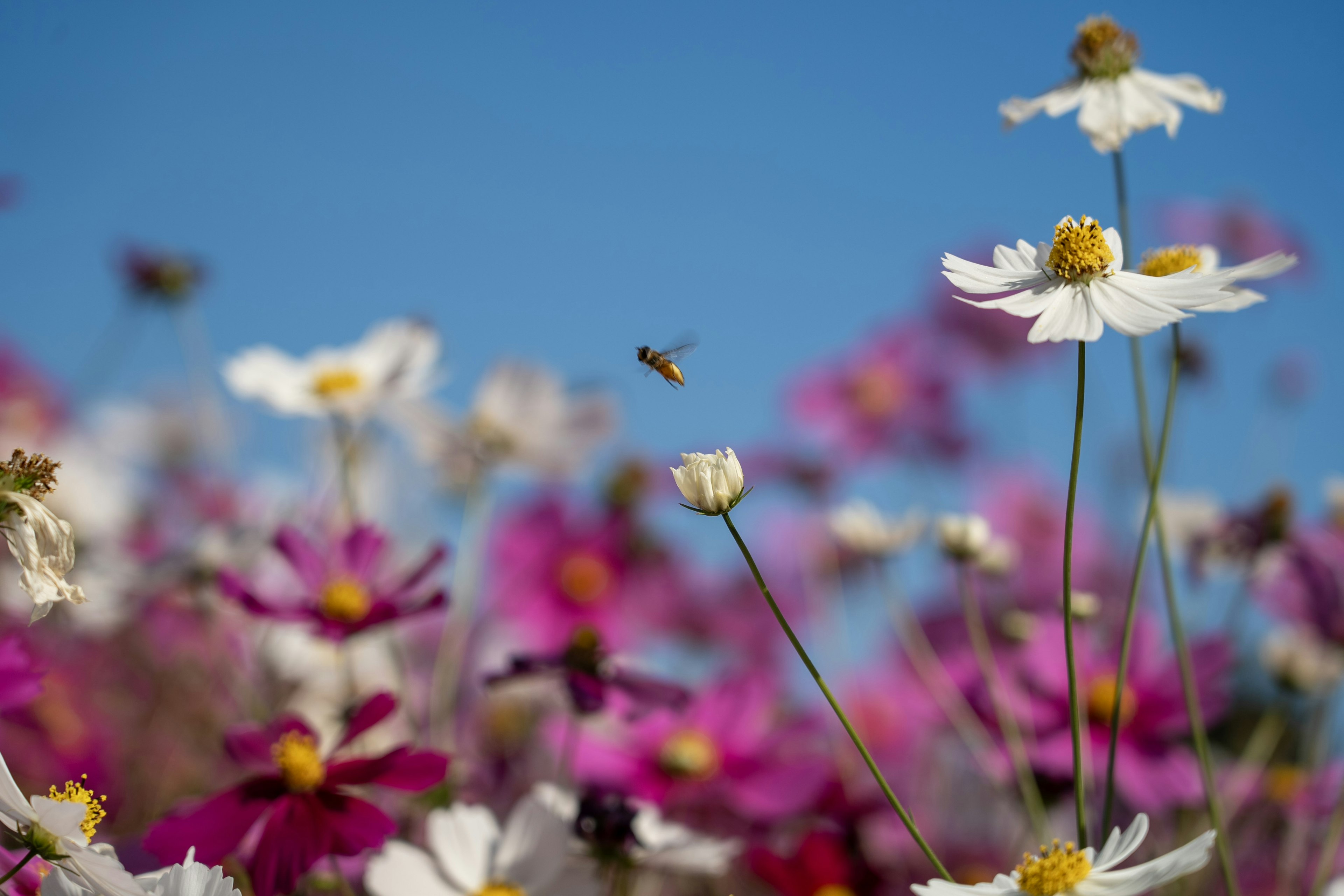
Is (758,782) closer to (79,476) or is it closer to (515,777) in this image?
(515,777)

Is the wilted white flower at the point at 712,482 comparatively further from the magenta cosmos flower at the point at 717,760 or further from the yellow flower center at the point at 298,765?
the magenta cosmos flower at the point at 717,760

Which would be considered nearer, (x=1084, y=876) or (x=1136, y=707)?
(x=1084, y=876)

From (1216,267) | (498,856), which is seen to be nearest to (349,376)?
(498,856)

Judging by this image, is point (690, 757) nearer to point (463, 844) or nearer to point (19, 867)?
point (463, 844)

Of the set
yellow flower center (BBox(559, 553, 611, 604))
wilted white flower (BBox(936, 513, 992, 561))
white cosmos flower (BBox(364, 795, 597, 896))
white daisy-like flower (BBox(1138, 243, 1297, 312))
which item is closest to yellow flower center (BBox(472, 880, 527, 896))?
white cosmos flower (BBox(364, 795, 597, 896))

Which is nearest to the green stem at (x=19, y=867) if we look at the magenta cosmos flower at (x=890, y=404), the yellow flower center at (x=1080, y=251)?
the yellow flower center at (x=1080, y=251)

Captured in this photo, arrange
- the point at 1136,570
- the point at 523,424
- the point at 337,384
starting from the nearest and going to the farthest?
1. the point at 1136,570
2. the point at 337,384
3. the point at 523,424
